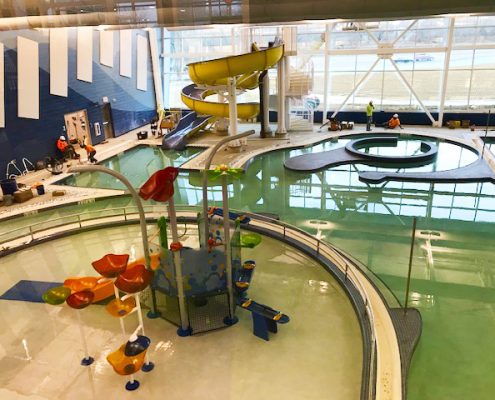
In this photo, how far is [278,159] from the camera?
13633mm

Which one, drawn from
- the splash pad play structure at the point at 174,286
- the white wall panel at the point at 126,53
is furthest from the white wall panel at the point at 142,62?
the splash pad play structure at the point at 174,286

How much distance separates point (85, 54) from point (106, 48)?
4.78 ft

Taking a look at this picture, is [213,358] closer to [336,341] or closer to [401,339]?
[336,341]

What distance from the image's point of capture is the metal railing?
6.58 metres

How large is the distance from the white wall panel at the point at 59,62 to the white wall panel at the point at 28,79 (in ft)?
2.35

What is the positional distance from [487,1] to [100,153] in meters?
13.0

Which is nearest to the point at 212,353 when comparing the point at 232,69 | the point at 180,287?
the point at 180,287

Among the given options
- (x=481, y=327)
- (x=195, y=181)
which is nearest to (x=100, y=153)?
(x=195, y=181)

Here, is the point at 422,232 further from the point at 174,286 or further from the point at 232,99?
the point at 232,99

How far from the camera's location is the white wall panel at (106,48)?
15664 mm

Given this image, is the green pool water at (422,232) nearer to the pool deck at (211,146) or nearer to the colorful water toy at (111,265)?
the pool deck at (211,146)

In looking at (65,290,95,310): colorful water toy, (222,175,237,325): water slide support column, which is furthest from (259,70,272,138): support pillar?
(65,290,95,310): colorful water toy

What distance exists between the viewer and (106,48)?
1596 centimetres

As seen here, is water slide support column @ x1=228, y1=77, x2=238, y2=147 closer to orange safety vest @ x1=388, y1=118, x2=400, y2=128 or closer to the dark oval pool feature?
the dark oval pool feature
